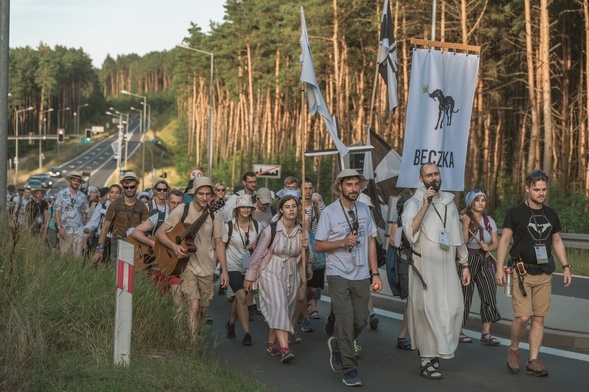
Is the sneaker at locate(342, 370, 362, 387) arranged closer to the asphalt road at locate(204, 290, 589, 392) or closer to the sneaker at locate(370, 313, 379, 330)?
the asphalt road at locate(204, 290, 589, 392)

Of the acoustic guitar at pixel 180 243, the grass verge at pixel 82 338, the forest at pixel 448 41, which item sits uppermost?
the forest at pixel 448 41

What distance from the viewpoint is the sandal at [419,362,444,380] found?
29.2 feet

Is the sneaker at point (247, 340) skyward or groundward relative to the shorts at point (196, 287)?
groundward

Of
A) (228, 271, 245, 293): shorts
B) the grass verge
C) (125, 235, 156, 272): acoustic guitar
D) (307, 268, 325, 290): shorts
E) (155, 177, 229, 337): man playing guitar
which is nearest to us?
the grass verge

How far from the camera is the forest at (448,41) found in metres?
39.8

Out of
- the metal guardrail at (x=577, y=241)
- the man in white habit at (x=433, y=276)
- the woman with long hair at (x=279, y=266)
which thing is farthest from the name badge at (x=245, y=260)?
the metal guardrail at (x=577, y=241)

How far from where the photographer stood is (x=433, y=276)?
901cm

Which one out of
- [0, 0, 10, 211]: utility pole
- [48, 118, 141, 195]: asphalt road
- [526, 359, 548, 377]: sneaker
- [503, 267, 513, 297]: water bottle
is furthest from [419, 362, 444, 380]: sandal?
[48, 118, 141, 195]: asphalt road

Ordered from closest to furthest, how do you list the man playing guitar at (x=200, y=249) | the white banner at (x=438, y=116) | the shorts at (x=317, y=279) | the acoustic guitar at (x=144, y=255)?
the man playing guitar at (x=200, y=249), the acoustic guitar at (x=144, y=255), the shorts at (x=317, y=279), the white banner at (x=438, y=116)

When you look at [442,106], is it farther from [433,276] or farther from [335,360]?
[335,360]

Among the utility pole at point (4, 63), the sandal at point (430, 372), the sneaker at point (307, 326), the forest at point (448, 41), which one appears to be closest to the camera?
the sandal at point (430, 372)

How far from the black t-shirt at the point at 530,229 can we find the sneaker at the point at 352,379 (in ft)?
6.10

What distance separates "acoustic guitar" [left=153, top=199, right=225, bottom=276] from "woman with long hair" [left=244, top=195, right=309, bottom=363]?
0.68m

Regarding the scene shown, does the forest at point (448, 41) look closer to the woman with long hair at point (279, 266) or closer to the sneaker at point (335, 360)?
the woman with long hair at point (279, 266)
